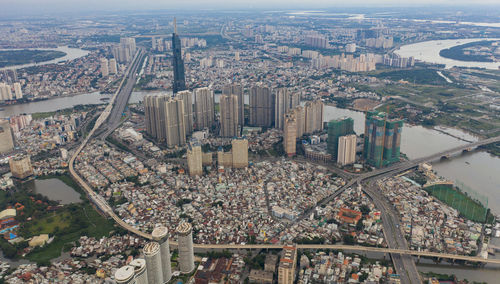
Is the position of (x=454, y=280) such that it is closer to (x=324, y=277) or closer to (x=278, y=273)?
(x=324, y=277)

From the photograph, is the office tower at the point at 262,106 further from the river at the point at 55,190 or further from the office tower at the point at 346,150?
the river at the point at 55,190

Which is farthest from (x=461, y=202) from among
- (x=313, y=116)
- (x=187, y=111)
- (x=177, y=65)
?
(x=177, y=65)

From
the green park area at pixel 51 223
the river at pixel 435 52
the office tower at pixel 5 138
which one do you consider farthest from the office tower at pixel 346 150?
the river at pixel 435 52

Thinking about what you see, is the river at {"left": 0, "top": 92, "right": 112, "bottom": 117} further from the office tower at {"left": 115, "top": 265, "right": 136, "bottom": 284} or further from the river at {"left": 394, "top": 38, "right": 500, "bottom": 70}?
the river at {"left": 394, "top": 38, "right": 500, "bottom": 70}

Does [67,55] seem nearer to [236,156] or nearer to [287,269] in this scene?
[236,156]

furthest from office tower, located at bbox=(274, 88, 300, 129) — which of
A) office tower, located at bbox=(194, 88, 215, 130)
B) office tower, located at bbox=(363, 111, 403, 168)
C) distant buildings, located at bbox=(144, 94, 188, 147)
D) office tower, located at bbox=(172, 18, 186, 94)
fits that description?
office tower, located at bbox=(172, 18, 186, 94)

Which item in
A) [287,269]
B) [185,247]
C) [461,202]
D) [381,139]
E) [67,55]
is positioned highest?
[67,55]

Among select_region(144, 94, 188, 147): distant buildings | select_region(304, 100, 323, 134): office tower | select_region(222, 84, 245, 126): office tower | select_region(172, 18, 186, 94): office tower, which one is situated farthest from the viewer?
select_region(172, 18, 186, 94): office tower
